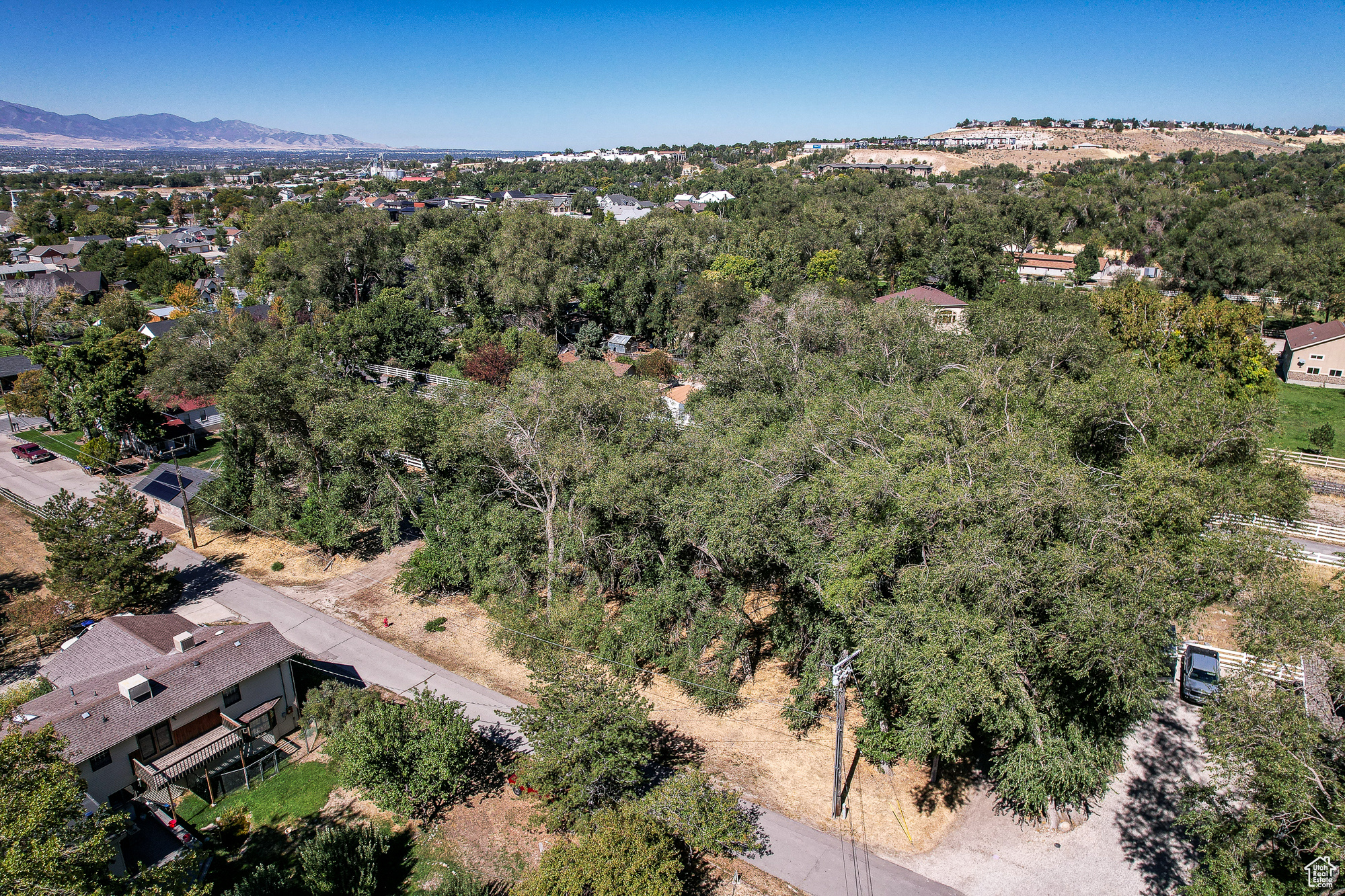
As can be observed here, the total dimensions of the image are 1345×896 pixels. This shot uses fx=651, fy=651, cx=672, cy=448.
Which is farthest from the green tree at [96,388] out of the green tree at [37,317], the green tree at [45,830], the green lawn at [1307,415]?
the green lawn at [1307,415]

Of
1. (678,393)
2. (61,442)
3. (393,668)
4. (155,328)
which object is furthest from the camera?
(155,328)

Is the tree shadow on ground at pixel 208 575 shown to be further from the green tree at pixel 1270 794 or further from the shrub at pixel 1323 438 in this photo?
the shrub at pixel 1323 438

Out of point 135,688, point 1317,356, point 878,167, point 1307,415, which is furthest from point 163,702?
point 878,167

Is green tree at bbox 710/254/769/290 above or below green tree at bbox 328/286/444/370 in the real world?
above

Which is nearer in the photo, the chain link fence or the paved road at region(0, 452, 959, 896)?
the paved road at region(0, 452, 959, 896)

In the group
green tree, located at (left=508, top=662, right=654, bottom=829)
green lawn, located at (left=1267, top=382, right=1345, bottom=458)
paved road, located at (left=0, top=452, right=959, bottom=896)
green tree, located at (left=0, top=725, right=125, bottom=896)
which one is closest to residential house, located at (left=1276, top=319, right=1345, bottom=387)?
green lawn, located at (left=1267, top=382, right=1345, bottom=458)

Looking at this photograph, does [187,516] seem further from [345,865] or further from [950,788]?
[950,788]

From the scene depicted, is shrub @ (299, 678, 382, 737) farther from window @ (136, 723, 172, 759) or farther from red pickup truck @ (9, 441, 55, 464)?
red pickup truck @ (9, 441, 55, 464)
